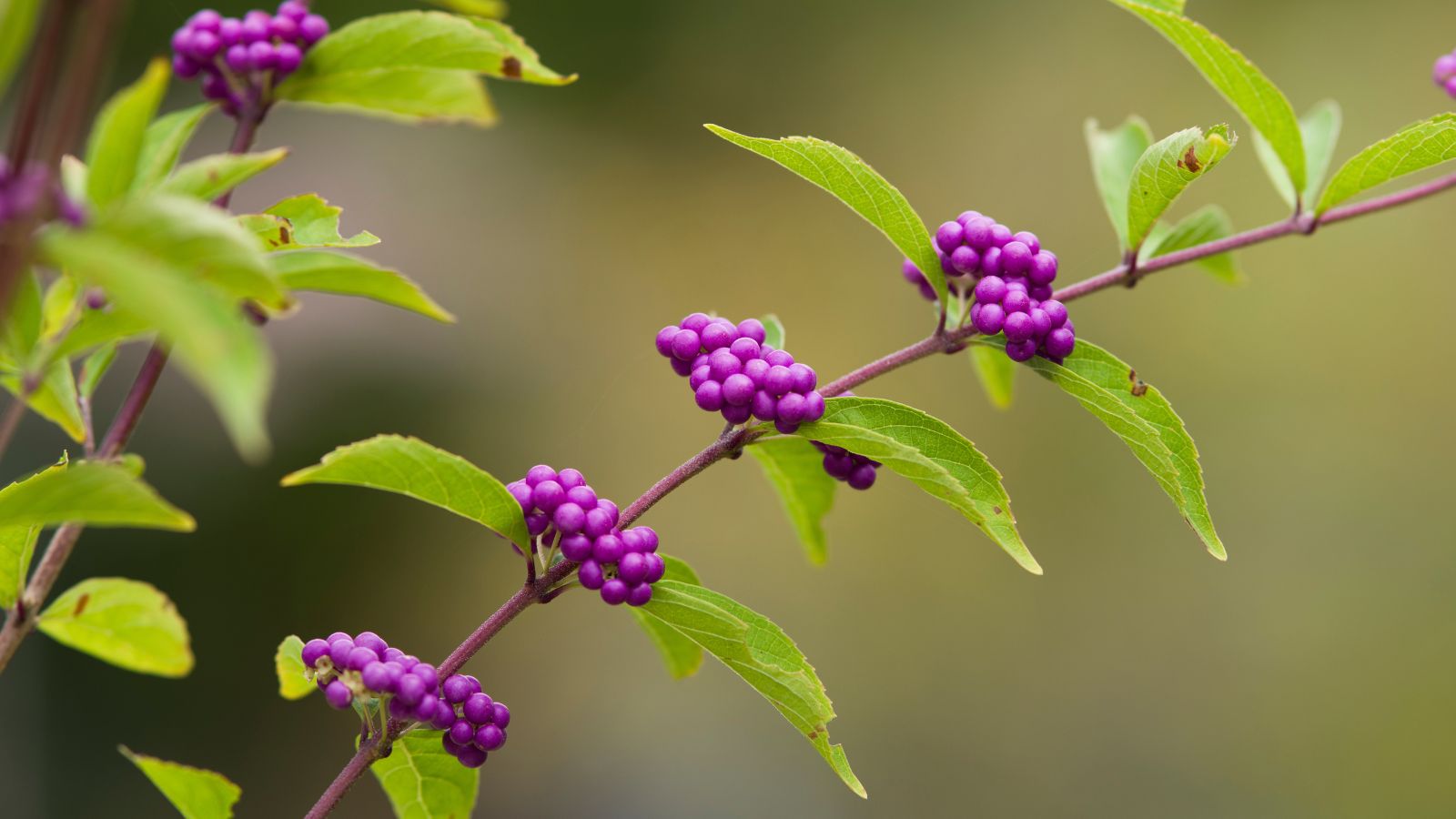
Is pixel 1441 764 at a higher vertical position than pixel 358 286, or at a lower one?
lower

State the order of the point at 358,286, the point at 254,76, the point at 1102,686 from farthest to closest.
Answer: the point at 1102,686 → the point at 254,76 → the point at 358,286

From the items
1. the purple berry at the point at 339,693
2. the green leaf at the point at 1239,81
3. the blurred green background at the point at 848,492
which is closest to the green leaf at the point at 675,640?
the purple berry at the point at 339,693

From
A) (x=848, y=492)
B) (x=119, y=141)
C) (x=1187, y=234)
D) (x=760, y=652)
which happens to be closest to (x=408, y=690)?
(x=760, y=652)

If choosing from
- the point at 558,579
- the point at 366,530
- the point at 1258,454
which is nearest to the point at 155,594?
the point at 558,579

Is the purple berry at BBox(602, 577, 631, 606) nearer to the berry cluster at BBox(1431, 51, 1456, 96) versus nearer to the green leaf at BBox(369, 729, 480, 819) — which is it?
the green leaf at BBox(369, 729, 480, 819)

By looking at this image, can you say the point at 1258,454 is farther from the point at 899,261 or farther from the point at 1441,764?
the point at 899,261

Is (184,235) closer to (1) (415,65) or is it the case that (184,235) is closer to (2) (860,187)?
(1) (415,65)
